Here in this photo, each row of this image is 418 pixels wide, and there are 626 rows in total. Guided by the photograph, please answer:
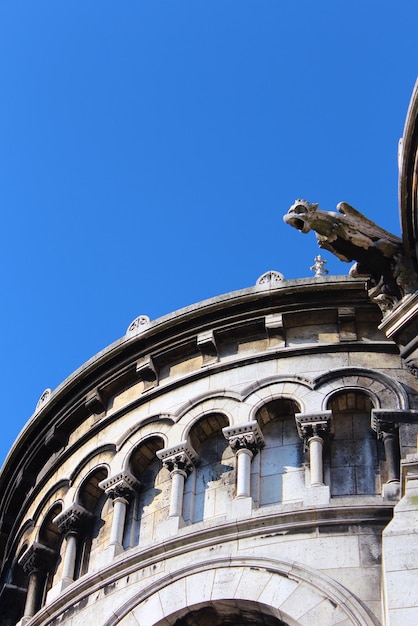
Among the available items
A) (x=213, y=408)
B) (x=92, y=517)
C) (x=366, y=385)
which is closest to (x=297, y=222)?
(x=366, y=385)

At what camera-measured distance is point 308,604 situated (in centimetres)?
2038

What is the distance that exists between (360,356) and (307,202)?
5.90 meters

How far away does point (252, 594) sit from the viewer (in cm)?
2100

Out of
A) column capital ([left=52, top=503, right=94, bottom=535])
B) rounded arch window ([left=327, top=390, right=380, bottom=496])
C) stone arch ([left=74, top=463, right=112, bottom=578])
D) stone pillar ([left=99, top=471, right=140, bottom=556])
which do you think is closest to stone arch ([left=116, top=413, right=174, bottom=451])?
stone arch ([left=74, top=463, right=112, bottom=578])

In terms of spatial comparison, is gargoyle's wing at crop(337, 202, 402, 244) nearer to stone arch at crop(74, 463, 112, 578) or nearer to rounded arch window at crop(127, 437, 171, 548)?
rounded arch window at crop(127, 437, 171, 548)

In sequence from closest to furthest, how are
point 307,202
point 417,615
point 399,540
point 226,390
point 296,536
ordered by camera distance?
point 417,615 < point 399,540 < point 307,202 < point 296,536 < point 226,390

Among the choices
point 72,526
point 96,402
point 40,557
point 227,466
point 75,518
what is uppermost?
point 96,402

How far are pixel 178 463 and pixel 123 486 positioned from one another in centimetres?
129

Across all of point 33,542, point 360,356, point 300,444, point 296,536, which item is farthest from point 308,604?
point 33,542

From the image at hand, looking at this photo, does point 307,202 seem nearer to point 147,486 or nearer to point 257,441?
point 257,441

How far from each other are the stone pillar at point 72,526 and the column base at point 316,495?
5041 millimetres

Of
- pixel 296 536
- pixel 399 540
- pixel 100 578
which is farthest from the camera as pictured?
pixel 100 578

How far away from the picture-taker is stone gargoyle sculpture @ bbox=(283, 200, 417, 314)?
60.4 ft

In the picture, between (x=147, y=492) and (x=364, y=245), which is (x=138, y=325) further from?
(x=364, y=245)
